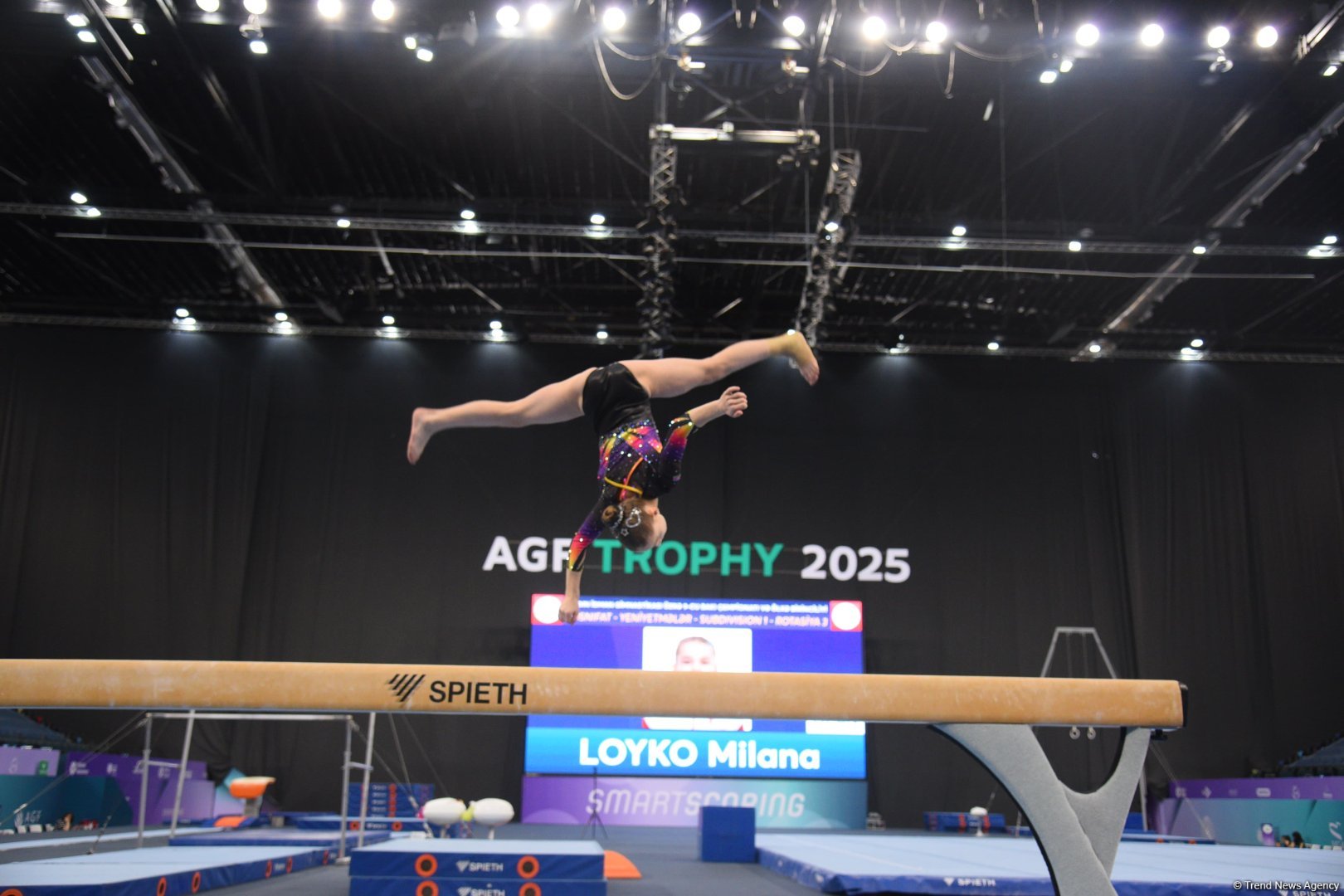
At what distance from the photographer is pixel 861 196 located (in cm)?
1117

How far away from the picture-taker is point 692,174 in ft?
35.6

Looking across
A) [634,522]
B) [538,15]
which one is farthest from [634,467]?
[538,15]

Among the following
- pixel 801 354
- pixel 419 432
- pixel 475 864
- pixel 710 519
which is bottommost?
pixel 475 864

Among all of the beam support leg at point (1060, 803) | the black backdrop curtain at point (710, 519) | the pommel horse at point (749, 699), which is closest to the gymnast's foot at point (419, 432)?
the pommel horse at point (749, 699)

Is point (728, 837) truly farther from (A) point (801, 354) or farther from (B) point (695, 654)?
(A) point (801, 354)

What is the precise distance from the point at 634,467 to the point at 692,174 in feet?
24.2

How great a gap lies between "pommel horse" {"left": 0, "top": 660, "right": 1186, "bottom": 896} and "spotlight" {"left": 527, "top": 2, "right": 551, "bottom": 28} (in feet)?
21.2

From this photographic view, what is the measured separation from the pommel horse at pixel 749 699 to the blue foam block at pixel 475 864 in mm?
Result: 2687

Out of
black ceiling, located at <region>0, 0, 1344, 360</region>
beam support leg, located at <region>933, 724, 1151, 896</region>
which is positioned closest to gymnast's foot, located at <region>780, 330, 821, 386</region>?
beam support leg, located at <region>933, 724, 1151, 896</region>

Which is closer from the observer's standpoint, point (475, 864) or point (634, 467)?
point (634, 467)

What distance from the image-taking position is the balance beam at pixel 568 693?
10.0ft

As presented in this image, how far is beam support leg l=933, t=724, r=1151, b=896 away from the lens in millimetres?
3201

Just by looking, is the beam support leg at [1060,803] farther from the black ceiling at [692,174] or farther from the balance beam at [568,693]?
the black ceiling at [692,174]

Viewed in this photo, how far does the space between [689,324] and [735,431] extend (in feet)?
5.59
